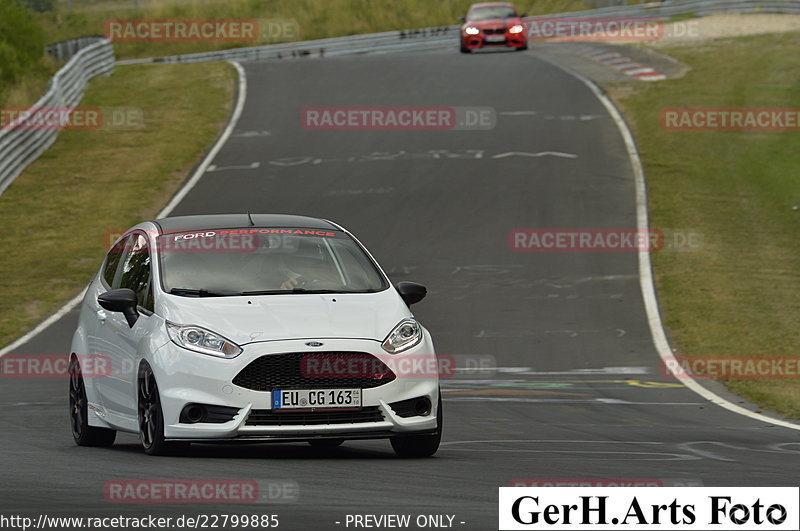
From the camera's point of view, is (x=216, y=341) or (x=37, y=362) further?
(x=37, y=362)

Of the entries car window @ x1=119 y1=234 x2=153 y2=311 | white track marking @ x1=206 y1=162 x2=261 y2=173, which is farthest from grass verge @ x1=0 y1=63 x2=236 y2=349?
car window @ x1=119 y1=234 x2=153 y2=311

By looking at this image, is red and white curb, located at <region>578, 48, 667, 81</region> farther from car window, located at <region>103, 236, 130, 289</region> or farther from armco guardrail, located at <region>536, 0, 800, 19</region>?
car window, located at <region>103, 236, 130, 289</region>

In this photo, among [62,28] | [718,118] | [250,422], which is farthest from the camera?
[62,28]

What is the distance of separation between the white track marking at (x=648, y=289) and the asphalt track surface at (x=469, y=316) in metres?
0.16

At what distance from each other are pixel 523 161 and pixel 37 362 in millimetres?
14470

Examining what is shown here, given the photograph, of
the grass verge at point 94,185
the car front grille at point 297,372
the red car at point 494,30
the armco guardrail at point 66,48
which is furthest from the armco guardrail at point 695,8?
the car front grille at point 297,372

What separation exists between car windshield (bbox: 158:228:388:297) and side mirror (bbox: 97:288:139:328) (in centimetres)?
23

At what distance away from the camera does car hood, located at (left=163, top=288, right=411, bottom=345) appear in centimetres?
884

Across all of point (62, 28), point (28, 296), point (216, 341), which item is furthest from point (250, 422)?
point (62, 28)

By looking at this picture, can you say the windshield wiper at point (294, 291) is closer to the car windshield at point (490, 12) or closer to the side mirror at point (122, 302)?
the side mirror at point (122, 302)

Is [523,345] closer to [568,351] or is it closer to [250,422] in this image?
[568,351]

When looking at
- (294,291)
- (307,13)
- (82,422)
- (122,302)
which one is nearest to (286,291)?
(294,291)

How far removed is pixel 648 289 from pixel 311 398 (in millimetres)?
12353

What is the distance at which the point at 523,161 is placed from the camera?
96.6 ft
